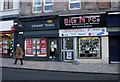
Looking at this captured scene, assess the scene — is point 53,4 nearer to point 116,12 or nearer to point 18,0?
point 18,0

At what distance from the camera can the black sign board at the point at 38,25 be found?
22.6 metres

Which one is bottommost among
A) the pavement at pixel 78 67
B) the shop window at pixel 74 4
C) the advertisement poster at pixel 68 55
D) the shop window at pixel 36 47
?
the pavement at pixel 78 67

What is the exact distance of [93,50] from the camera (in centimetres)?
2123

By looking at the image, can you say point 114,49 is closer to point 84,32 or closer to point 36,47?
point 84,32

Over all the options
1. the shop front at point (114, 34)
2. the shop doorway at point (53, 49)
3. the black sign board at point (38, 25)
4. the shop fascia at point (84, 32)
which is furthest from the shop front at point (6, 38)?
the shop front at point (114, 34)

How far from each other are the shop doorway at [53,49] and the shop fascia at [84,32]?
3.35 feet

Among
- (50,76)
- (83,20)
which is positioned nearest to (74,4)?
(83,20)

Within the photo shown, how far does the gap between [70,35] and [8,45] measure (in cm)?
701

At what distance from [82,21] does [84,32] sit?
887 millimetres

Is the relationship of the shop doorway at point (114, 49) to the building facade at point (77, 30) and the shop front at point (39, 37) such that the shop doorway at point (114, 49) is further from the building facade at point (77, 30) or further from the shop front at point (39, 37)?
the shop front at point (39, 37)

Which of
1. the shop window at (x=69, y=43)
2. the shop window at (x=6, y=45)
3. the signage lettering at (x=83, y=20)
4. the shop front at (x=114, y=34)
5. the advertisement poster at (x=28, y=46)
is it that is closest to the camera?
the shop front at (x=114, y=34)

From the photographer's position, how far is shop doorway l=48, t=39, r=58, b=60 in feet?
74.3

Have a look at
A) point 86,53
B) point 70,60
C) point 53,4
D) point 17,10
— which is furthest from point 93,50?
point 17,10

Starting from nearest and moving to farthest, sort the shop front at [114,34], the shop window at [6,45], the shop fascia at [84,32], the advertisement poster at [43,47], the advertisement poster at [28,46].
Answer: the shop front at [114,34] < the shop fascia at [84,32] < the advertisement poster at [43,47] < the advertisement poster at [28,46] < the shop window at [6,45]
